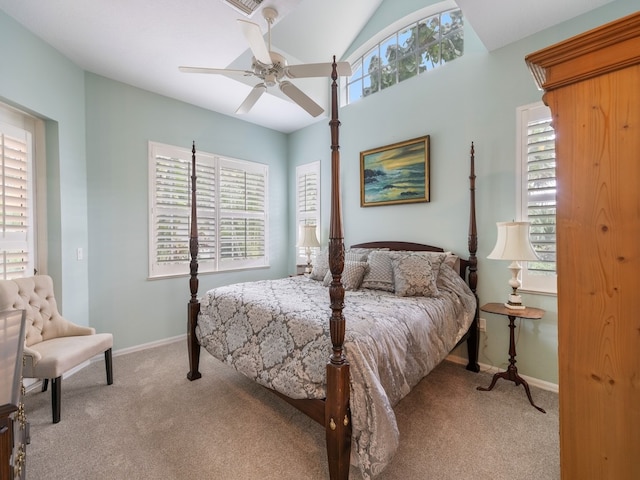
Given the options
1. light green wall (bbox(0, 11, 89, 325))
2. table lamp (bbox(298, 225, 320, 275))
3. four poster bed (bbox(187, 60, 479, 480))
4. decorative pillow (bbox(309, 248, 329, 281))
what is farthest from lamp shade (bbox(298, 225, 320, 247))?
light green wall (bbox(0, 11, 89, 325))

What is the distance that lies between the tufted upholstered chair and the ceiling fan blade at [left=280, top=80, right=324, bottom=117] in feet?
8.71

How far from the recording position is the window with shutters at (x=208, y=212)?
3.64 m

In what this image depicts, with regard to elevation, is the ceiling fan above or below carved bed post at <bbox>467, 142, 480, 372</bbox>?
above

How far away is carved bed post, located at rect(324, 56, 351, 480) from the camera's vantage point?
150 centimetres

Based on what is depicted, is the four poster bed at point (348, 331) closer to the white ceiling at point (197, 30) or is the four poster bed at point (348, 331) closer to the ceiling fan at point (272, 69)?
the ceiling fan at point (272, 69)

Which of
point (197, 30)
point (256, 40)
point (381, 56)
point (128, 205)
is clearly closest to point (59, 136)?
point (128, 205)

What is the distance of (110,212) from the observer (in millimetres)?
3291

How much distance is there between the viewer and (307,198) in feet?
15.7

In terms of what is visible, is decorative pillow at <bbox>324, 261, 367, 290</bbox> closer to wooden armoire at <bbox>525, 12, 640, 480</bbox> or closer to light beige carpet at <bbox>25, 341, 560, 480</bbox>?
light beige carpet at <bbox>25, 341, 560, 480</bbox>

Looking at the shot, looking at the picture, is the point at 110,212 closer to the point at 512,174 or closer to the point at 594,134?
the point at 594,134

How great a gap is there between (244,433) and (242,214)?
3073 mm

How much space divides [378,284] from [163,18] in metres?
2.97

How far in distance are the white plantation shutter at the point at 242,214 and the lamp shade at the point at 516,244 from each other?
10.9 ft

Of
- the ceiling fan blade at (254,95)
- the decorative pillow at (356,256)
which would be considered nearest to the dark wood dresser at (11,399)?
the ceiling fan blade at (254,95)
